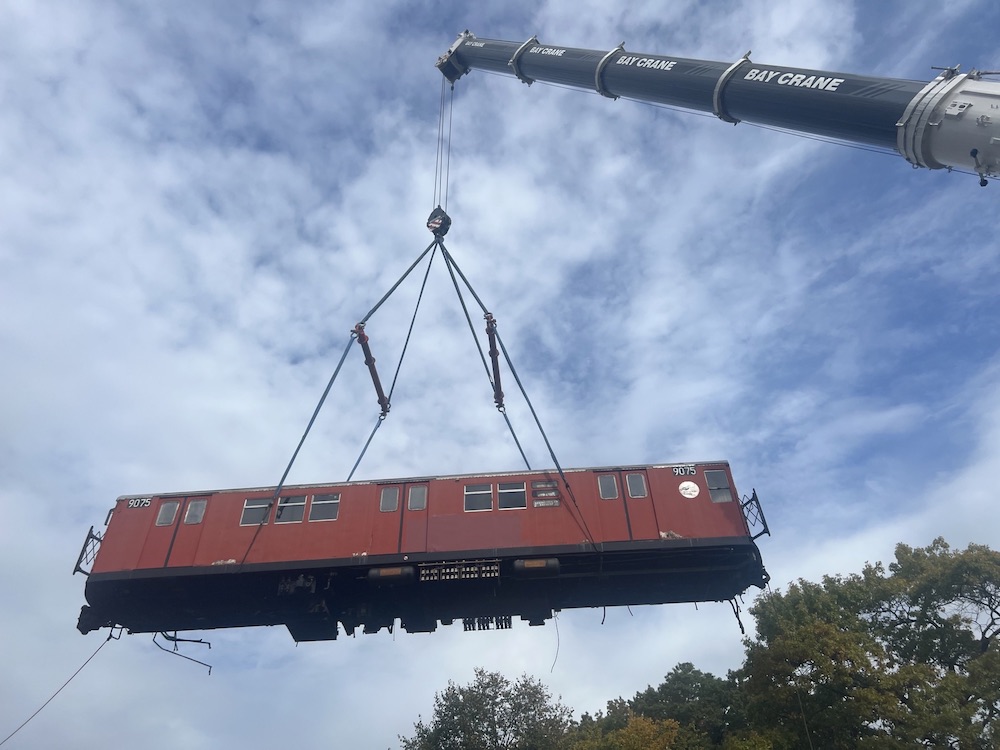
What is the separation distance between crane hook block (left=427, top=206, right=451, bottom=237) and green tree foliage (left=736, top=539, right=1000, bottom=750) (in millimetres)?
16650

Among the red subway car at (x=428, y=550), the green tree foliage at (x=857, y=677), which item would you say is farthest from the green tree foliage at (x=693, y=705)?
the red subway car at (x=428, y=550)

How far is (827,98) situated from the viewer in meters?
11.8

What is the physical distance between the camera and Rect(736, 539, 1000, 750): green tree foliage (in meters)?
21.2

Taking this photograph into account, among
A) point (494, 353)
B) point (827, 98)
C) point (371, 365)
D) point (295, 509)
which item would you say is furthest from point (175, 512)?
point (827, 98)

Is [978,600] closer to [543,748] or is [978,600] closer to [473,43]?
[543,748]

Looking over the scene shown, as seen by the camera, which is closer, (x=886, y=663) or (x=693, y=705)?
(x=886, y=663)

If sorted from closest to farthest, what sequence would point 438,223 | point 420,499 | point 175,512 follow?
point 420,499 → point 175,512 → point 438,223

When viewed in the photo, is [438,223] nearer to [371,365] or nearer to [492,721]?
[371,365]

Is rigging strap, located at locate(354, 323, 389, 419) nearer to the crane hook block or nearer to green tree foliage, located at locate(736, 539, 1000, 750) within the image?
the crane hook block

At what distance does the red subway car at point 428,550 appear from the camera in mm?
18297

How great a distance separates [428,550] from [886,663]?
1472cm

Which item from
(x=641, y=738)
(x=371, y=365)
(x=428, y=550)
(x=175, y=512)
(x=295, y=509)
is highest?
(x=371, y=365)

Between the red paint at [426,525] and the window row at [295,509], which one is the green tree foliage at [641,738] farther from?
the window row at [295,509]

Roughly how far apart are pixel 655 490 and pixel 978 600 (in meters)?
14.3
